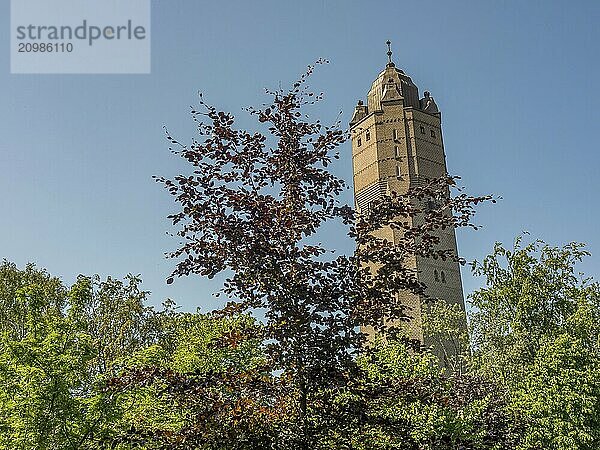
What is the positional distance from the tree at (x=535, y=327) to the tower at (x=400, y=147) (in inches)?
951

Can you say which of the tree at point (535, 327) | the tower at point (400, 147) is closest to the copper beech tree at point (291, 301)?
the tree at point (535, 327)

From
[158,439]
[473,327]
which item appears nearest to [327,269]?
[158,439]

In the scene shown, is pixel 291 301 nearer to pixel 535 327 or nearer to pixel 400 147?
pixel 535 327

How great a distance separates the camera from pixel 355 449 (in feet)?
21.0

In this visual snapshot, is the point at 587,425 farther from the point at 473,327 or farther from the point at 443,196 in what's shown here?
the point at 443,196

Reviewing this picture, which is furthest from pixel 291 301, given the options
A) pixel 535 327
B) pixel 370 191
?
pixel 370 191

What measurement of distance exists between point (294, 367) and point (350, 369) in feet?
1.62

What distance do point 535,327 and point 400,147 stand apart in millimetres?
30359

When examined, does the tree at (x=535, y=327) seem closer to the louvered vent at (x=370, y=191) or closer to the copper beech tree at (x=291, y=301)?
the copper beech tree at (x=291, y=301)

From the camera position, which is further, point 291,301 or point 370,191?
point 370,191

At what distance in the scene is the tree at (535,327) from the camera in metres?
18.8

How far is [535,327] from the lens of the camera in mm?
22859

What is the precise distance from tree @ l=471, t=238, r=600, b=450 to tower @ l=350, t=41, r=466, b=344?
951 inches

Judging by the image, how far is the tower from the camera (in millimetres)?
50031
